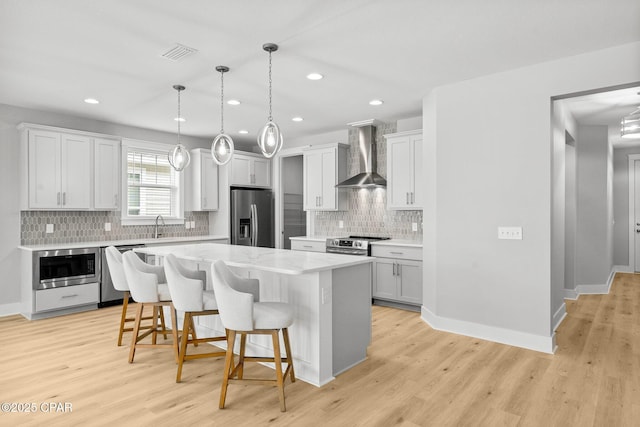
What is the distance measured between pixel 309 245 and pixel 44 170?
3.78 meters

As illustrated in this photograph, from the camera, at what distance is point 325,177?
20.8 ft

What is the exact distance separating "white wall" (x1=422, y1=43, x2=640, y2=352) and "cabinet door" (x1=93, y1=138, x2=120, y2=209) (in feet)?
14.7

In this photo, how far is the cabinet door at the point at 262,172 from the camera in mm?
7254

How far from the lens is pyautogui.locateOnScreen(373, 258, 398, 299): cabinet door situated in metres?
5.04

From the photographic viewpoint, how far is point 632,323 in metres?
4.35

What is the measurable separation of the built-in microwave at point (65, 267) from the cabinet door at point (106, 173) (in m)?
0.82

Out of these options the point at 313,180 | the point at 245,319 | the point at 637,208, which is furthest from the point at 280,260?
the point at 637,208

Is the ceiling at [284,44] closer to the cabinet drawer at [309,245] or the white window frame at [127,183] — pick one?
the white window frame at [127,183]

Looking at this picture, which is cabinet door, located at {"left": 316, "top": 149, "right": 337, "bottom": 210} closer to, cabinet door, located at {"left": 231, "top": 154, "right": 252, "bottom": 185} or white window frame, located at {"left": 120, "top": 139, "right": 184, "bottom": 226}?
cabinet door, located at {"left": 231, "top": 154, "right": 252, "bottom": 185}

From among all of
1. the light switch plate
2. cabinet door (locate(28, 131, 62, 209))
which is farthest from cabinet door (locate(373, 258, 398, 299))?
cabinet door (locate(28, 131, 62, 209))

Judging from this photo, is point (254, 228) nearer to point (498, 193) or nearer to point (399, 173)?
point (399, 173)

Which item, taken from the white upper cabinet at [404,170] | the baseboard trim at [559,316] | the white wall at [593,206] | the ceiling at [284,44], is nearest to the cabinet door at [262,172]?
the ceiling at [284,44]

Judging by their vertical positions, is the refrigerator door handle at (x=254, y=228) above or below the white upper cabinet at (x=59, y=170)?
below

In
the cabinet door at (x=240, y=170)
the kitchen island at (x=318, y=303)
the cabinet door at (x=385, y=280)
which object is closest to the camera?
the kitchen island at (x=318, y=303)
